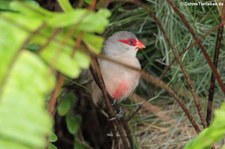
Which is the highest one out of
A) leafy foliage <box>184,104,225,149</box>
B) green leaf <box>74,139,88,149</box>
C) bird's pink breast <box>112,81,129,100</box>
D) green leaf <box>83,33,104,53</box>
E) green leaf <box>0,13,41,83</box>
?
green leaf <box>0,13,41,83</box>

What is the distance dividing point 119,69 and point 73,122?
0.39 m

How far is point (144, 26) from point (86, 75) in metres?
0.40

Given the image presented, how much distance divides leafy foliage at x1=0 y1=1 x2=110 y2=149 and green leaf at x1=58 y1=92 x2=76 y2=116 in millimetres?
1198

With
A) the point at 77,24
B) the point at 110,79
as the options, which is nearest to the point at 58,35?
the point at 77,24

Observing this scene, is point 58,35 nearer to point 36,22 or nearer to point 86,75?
point 36,22

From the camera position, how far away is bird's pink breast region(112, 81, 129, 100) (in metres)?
1.55

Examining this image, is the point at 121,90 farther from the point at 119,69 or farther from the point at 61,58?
the point at 61,58

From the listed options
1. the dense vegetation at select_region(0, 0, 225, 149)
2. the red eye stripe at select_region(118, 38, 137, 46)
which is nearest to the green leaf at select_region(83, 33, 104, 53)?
the dense vegetation at select_region(0, 0, 225, 149)

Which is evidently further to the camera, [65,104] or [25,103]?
[65,104]

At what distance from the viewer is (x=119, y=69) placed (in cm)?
157

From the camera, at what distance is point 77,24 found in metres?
0.61

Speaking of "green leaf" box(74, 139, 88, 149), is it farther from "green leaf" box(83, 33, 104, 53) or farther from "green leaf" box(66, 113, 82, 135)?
"green leaf" box(83, 33, 104, 53)

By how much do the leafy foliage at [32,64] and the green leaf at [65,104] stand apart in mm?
1198

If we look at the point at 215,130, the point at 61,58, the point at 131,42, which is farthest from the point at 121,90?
the point at 61,58
